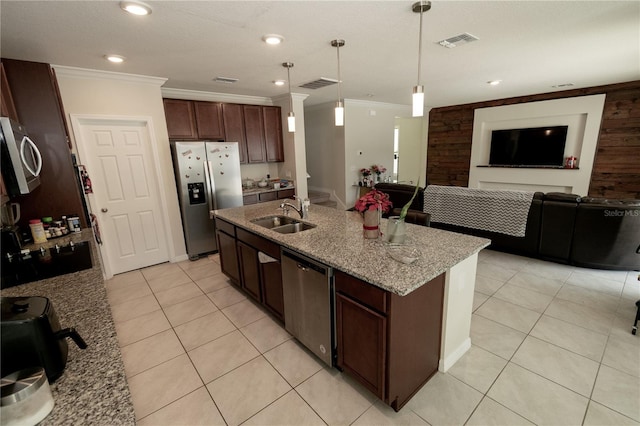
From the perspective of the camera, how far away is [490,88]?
4.99m

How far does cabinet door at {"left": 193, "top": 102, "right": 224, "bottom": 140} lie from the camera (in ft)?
14.1

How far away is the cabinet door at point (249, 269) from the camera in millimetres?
2670

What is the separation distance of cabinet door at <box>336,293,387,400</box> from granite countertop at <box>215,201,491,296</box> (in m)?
0.22

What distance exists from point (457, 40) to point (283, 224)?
242 cm

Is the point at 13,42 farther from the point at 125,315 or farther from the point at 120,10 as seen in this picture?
the point at 125,315

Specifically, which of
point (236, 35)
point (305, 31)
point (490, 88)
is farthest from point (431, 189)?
point (236, 35)

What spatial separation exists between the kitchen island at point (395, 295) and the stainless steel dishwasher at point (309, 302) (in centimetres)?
7

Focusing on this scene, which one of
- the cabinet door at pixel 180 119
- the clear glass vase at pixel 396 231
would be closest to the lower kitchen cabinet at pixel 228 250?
the clear glass vase at pixel 396 231

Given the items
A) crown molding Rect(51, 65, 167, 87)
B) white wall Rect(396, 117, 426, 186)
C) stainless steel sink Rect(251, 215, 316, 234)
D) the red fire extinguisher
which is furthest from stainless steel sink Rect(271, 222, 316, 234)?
white wall Rect(396, 117, 426, 186)

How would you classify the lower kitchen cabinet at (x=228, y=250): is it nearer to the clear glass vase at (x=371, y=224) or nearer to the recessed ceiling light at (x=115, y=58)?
the clear glass vase at (x=371, y=224)

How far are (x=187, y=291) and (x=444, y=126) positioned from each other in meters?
7.08

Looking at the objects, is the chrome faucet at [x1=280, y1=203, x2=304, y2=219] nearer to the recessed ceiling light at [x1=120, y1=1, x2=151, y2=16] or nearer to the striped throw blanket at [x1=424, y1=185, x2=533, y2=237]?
the recessed ceiling light at [x1=120, y1=1, x2=151, y2=16]

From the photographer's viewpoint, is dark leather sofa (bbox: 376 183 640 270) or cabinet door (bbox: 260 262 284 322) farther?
dark leather sofa (bbox: 376 183 640 270)

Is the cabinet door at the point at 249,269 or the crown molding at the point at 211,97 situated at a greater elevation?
the crown molding at the point at 211,97
